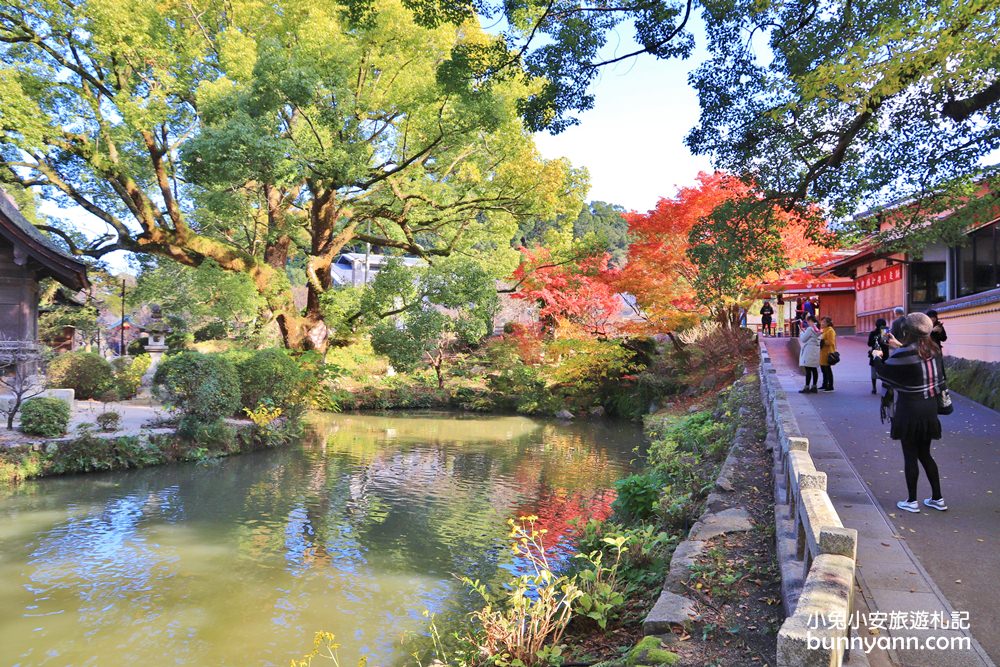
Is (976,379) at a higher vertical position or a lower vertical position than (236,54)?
lower

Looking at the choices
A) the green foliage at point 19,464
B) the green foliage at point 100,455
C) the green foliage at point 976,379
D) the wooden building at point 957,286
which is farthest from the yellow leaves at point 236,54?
the green foliage at point 976,379

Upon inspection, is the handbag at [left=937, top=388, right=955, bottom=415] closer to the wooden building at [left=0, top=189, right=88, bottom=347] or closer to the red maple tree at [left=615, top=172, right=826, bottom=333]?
the red maple tree at [left=615, top=172, right=826, bottom=333]

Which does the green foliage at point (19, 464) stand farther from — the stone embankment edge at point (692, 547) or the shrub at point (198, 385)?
the stone embankment edge at point (692, 547)

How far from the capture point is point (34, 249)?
48.3 ft

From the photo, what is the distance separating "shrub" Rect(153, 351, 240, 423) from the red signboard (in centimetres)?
2080

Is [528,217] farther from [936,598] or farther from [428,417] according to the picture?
[936,598]

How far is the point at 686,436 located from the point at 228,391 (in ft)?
31.7

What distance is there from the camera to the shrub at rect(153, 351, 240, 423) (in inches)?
534

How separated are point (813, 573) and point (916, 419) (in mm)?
3349

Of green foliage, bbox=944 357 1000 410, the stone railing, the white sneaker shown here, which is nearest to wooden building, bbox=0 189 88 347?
the stone railing

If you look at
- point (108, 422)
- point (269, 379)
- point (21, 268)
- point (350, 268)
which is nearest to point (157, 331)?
point (21, 268)

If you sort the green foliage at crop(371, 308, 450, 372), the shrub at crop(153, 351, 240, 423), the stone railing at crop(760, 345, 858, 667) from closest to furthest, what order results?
the stone railing at crop(760, 345, 858, 667)
the shrub at crop(153, 351, 240, 423)
the green foliage at crop(371, 308, 450, 372)

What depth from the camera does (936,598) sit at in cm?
400

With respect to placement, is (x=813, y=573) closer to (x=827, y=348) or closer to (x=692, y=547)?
(x=692, y=547)
